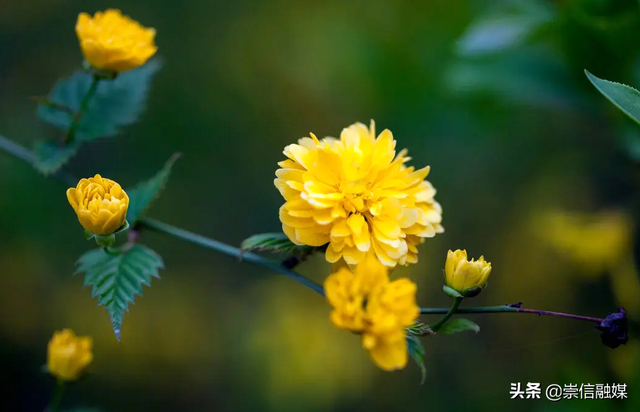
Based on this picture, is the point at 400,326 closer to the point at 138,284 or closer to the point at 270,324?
the point at 138,284

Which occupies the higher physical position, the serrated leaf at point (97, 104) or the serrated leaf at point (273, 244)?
the serrated leaf at point (97, 104)

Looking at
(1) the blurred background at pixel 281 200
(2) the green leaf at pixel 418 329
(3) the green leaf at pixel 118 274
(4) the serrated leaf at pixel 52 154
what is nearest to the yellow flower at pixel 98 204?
(3) the green leaf at pixel 118 274

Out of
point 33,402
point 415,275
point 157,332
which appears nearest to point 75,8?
point 157,332

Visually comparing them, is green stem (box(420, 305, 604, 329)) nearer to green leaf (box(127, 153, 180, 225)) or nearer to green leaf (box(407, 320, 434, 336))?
green leaf (box(407, 320, 434, 336))

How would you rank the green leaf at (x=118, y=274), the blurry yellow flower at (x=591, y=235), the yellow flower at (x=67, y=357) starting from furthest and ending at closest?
the blurry yellow flower at (x=591, y=235), the yellow flower at (x=67, y=357), the green leaf at (x=118, y=274)

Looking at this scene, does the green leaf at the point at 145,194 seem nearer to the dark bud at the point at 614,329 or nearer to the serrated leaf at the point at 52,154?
the serrated leaf at the point at 52,154

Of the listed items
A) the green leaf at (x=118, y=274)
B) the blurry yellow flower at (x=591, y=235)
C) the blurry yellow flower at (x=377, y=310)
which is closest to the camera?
the blurry yellow flower at (x=377, y=310)

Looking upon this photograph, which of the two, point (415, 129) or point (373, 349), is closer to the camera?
point (373, 349)
